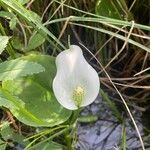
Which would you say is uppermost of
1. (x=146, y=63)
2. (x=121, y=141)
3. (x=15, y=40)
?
(x=15, y=40)

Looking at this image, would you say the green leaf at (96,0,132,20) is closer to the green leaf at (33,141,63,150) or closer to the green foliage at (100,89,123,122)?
the green foliage at (100,89,123,122)

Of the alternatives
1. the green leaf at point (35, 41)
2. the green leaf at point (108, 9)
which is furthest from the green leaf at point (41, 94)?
the green leaf at point (108, 9)

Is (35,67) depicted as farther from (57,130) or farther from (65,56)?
(57,130)

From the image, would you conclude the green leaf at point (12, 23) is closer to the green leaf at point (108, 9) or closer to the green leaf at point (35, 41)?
the green leaf at point (35, 41)

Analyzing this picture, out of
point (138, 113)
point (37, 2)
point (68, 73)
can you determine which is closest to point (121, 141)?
point (138, 113)

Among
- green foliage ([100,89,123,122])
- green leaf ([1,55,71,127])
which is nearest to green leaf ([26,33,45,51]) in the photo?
green leaf ([1,55,71,127])

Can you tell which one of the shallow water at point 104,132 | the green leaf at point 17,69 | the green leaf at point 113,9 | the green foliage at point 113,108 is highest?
the green leaf at point 17,69
